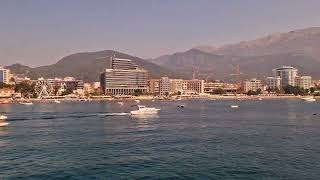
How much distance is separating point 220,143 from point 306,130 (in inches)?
616

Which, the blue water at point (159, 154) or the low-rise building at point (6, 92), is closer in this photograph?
the blue water at point (159, 154)

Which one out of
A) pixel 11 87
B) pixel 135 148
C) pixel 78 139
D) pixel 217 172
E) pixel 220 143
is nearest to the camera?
pixel 217 172

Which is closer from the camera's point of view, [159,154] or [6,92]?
[159,154]

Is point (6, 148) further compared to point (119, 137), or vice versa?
point (119, 137)

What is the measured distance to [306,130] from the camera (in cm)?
5031

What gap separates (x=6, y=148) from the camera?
36.4 m

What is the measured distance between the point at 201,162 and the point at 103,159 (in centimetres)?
680

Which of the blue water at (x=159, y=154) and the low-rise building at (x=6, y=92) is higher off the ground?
the low-rise building at (x=6, y=92)

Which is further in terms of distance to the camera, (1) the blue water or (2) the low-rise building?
(2) the low-rise building

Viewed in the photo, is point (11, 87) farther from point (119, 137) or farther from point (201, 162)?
point (201, 162)

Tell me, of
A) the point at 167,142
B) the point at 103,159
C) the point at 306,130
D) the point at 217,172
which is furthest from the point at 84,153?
the point at 306,130

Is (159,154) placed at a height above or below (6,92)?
below

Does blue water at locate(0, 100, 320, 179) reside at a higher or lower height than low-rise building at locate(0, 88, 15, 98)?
lower

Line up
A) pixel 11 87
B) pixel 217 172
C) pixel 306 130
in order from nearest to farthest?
1. pixel 217 172
2. pixel 306 130
3. pixel 11 87
